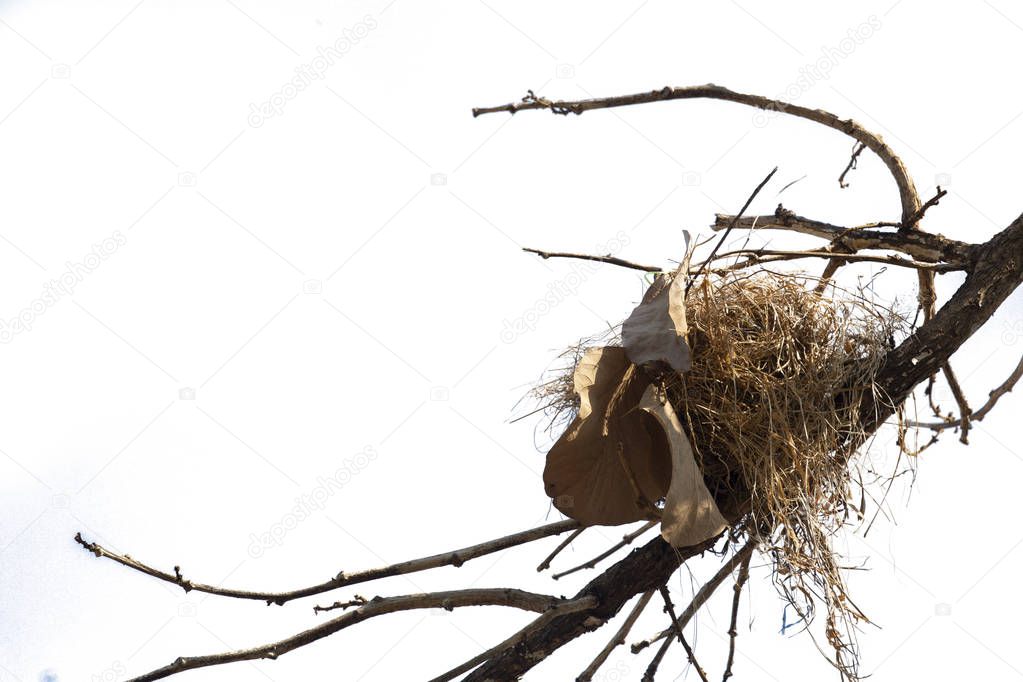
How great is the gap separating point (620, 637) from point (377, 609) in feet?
1.86

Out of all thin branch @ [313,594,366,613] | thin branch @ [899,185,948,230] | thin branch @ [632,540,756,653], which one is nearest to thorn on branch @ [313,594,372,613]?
thin branch @ [313,594,366,613]

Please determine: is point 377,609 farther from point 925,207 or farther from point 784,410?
point 925,207

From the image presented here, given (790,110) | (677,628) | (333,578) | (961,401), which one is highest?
(790,110)

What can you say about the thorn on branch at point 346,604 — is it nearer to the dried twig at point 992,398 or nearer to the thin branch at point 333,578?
the thin branch at point 333,578

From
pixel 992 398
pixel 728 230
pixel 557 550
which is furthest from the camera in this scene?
pixel 992 398

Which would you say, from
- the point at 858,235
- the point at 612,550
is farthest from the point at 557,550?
the point at 858,235

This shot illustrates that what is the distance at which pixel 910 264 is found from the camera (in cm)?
158

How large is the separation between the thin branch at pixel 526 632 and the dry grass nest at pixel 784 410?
263mm

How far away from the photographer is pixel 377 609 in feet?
4.81

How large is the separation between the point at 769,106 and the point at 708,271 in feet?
1.43

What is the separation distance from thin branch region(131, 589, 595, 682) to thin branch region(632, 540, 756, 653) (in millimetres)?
250

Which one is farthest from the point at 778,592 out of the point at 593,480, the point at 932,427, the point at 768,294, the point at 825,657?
the point at 932,427

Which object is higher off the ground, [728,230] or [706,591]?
[728,230]

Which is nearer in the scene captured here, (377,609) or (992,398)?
(377,609)
